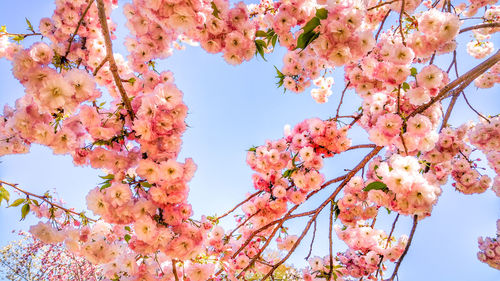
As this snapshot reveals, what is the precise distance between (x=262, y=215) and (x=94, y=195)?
245cm

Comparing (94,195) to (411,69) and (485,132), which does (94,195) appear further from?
(485,132)

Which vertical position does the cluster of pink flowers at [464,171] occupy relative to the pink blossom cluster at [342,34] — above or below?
above

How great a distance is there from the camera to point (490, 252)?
4.08 m

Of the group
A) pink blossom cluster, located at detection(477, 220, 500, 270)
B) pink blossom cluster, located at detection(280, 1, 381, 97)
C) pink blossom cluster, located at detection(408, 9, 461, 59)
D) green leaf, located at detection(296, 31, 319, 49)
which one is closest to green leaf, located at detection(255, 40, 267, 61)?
pink blossom cluster, located at detection(280, 1, 381, 97)

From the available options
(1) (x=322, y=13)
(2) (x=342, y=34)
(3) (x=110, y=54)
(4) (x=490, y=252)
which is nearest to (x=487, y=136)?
(4) (x=490, y=252)

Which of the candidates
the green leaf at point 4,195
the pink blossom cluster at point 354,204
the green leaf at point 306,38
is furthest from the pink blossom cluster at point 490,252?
the green leaf at point 4,195

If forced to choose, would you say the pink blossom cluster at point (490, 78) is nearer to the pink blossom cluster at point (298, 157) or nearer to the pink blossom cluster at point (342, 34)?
the pink blossom cluster at point (298, 157)

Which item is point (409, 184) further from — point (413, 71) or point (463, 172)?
point (463, 172)

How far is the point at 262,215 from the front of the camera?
386 centimetres

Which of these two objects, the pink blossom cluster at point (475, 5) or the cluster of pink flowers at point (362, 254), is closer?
the cluster of pink flowers at point (362, 254)

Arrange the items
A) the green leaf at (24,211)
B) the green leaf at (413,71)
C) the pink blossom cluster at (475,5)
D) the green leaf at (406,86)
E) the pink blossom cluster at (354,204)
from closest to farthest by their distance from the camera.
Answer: the green leaf at (413,71) < the green leaf at (406,86) < the green leaf at (24,211) < the pink blossom cluster at (354,204) < the pink blossom cluster at (475,5)

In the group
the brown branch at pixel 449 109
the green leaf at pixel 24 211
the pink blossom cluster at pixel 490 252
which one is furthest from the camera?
the pink blossom cluster at pixel 490 252

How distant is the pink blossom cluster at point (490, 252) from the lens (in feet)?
13.2

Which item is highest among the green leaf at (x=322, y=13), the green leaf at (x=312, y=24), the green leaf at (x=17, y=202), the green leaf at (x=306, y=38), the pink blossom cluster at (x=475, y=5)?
the pink blossom cluster at (x=475, y=5)
